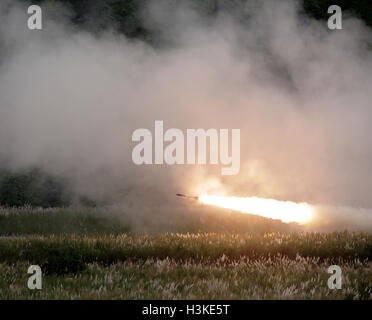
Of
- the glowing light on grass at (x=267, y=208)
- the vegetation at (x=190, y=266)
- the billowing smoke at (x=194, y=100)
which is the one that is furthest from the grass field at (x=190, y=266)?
the billowing smoke at (x=194, y=100)

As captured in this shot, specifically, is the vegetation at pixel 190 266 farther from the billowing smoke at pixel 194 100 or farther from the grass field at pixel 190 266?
Answer: the billowing smoke at pixel 194 100

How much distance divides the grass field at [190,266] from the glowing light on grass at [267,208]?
1988 mm

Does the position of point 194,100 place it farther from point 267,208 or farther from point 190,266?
point 190,266

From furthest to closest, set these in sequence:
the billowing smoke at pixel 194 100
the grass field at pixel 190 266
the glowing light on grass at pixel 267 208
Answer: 1. the billowing smoke at pixel 194 100
2. the glowing light on grass at pixel 267 208
3. the grass field at pixel 190 266

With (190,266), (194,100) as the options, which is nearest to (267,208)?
(190,266)

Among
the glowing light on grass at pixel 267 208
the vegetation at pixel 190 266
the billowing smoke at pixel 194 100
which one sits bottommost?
the vegetation at pixel 190 266

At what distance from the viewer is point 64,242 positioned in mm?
11422

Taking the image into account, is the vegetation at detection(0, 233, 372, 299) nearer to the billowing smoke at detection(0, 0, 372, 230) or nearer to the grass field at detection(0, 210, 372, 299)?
the grass field at detection(0, 210, 372, 299)

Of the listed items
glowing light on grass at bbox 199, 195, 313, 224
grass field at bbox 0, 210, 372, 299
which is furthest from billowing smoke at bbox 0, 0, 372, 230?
grass field at bbox 0, 210, 372, 299

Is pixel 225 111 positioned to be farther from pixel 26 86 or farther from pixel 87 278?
pixel 87 278

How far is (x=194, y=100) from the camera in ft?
77.7

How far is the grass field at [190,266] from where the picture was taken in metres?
8.38

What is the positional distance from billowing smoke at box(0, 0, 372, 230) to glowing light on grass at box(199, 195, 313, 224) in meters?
2.91

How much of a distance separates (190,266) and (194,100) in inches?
556
